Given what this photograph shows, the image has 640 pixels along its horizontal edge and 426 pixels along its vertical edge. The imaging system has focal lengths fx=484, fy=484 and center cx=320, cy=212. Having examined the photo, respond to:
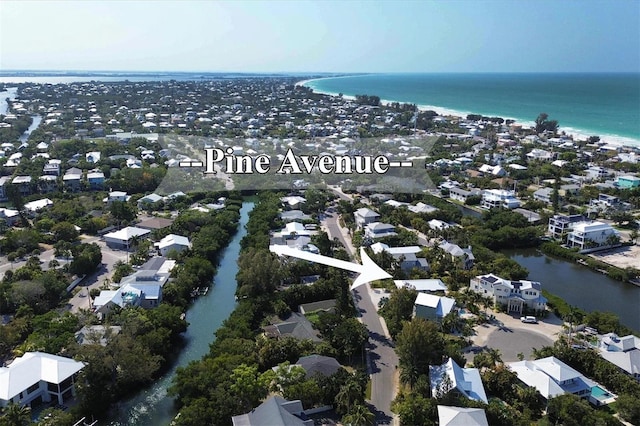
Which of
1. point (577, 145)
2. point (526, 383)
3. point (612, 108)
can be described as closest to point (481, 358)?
point (526, 383)

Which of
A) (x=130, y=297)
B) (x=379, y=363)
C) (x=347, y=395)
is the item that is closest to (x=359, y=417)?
(x=347, y=395)

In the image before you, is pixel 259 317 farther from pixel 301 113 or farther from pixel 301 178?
pixel 301 113

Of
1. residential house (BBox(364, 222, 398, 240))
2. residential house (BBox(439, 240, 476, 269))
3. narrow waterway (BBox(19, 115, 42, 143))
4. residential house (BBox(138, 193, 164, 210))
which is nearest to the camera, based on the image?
residential house (BBox(439, 240, 476, 269))

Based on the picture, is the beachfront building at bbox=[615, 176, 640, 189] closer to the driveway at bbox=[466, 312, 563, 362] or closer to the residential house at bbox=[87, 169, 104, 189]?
the driveway at bbox=[466, 312, 563, 362]

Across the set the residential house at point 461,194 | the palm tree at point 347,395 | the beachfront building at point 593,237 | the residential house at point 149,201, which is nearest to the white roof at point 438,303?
the palm tree at point 347,395

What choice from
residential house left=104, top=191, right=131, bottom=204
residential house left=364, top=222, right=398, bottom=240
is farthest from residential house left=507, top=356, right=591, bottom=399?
residential house left=104, top=191, right=131, bottom=204
